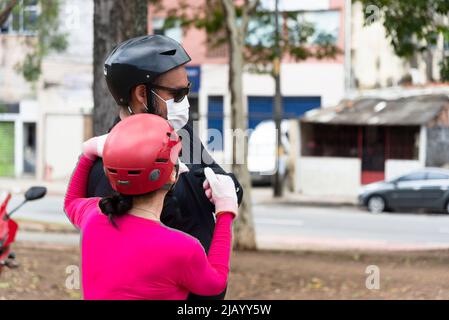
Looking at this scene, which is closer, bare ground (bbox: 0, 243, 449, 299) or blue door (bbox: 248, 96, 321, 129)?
bare ground (bbox: 0, 243, 449, 299)

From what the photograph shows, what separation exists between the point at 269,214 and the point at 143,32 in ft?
51.5

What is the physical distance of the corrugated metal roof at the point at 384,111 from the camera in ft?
83.2

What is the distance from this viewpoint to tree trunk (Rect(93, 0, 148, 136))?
7133mm

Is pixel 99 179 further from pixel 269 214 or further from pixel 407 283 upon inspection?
pixel 269 214

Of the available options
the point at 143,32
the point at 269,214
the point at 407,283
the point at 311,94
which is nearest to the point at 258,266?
the point at 407,283

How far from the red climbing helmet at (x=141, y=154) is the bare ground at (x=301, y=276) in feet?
15.8

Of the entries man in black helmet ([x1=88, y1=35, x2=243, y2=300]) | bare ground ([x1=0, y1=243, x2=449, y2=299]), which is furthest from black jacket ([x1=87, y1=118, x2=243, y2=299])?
bare ground ([x1=0, y1=243, x2=449, y2=299])

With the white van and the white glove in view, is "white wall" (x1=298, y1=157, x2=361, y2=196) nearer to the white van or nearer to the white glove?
the white van

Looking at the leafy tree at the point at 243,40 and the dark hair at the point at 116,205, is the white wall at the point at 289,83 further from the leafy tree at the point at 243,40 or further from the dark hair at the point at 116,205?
the dark hair at the point at 116,205

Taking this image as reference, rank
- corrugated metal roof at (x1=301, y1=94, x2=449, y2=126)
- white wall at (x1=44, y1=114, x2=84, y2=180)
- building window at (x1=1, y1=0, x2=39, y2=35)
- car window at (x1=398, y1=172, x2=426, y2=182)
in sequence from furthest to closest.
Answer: white wall at (x1=44, y1=114, x2=84, y2=180), corrugated metal roof at (x1=301, y1=94, x2=449, y2=126), car window at (x1=398, y1=172, x2=426, y2=182), building window at (x1=1, y1=0, x2=39, y2=35)

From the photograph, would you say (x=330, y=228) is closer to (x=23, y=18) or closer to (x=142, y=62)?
(x=23, y=18)

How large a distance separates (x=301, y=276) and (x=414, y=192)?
44.2 feet

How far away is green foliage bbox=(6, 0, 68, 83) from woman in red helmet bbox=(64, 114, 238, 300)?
1713 centimetres

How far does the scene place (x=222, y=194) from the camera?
275 centimetres
